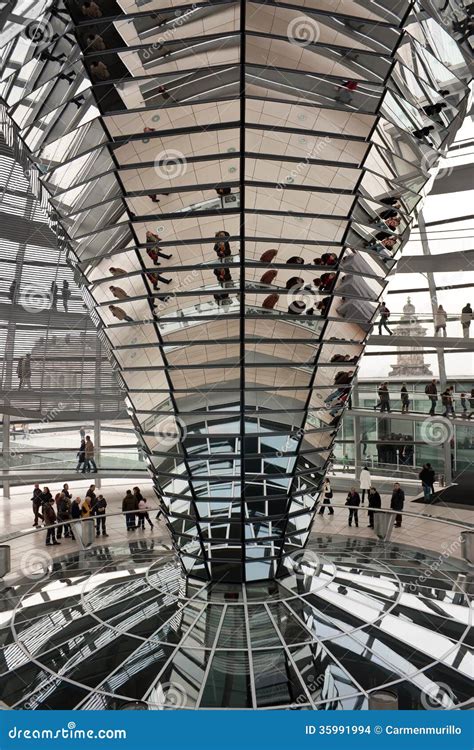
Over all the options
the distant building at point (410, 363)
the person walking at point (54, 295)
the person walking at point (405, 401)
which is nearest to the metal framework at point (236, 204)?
the person walking at point (405, 401)

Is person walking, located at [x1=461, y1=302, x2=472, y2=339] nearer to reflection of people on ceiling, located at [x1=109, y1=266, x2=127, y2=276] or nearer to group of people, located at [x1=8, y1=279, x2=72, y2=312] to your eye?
reflection of people on ceiling, located at [x1=109, y1=266, x2=127, y2=276]

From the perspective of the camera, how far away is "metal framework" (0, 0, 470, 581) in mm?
9477

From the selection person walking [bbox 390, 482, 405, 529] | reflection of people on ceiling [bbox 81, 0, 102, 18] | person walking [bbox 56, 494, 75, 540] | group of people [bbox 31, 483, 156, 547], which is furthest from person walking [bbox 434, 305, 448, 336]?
reflection of people on ceiling [bbox 81, 0, 102, 18]

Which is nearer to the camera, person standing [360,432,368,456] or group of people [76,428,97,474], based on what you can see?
group of people [76,428,97,474]

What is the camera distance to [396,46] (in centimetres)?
951

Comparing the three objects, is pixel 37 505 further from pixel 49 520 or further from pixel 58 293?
pixel 58 293

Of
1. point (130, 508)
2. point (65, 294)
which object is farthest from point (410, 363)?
point (65, 294)

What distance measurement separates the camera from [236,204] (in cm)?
1025

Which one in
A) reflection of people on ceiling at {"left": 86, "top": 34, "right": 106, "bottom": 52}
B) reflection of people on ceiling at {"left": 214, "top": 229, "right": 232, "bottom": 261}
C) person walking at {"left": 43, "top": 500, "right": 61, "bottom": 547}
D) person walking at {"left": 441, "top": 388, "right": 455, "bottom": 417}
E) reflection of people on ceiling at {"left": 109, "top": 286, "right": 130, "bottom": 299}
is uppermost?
reflection of people on ceiling at {"left": 86, "top": 34, "right": 106, "bottom": 52}

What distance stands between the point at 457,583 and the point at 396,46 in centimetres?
1035

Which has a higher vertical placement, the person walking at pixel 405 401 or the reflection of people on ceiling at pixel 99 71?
the reflection of people on ceiling at pixel 99 71

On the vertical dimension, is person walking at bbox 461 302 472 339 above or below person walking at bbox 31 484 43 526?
above

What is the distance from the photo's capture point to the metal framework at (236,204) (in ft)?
31.1

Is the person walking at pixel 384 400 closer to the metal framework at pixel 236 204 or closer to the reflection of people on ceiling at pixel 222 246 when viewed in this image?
the metal framework at pixel 236 204
